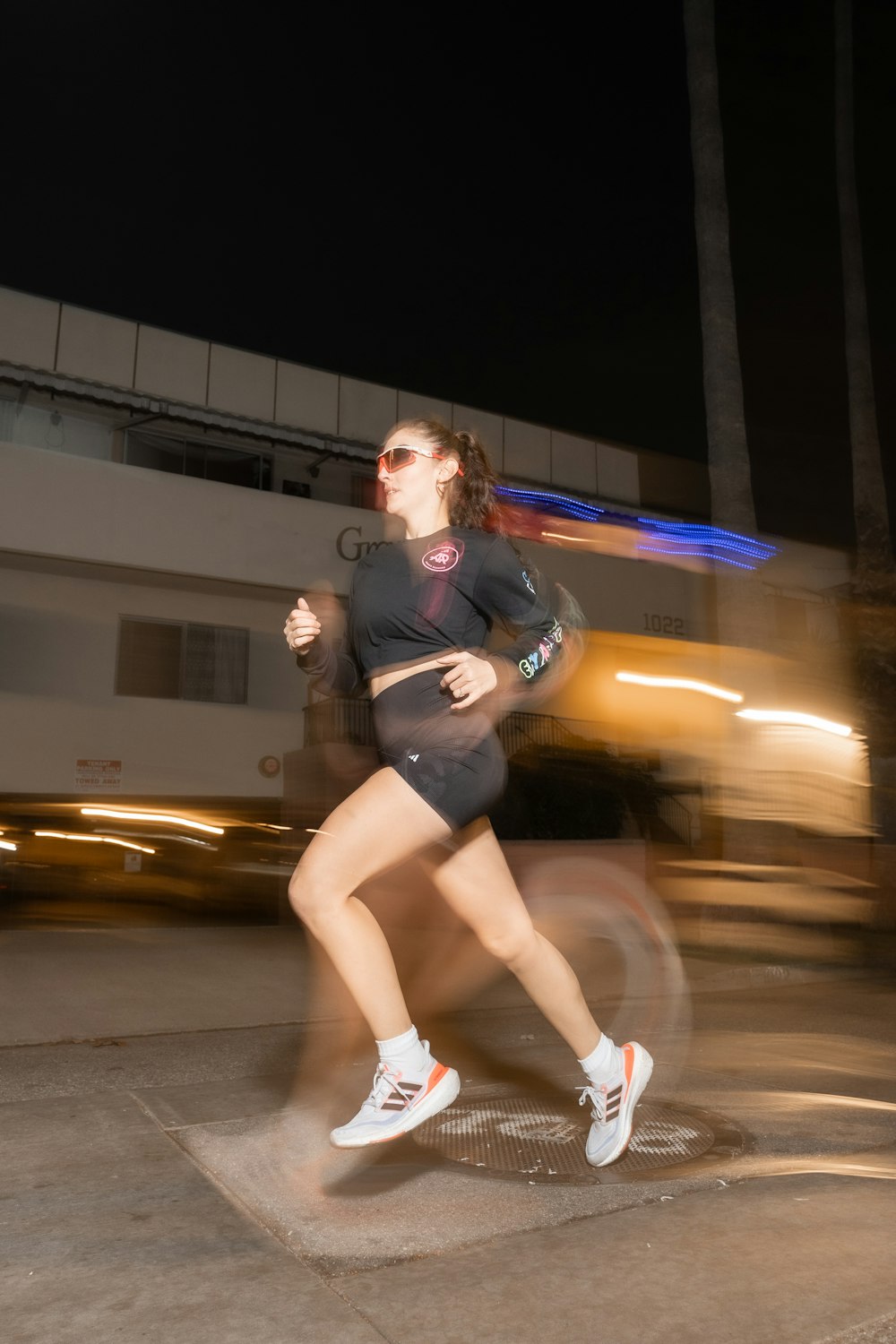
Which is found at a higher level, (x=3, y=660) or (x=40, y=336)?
(x=40, y=336)

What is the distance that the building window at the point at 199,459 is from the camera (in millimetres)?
15969

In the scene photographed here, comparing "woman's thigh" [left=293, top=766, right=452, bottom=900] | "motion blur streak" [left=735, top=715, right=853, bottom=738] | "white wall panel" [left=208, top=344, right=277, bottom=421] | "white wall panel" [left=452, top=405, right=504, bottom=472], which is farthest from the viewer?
"white wall panel" [left=452, top=405, right=504, bottom=472]

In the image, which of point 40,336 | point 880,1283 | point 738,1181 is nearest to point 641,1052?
point 738,1181

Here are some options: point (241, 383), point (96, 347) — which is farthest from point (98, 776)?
point (241, 383)

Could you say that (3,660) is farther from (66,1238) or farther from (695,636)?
(66,1238)

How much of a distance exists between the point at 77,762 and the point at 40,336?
597cm

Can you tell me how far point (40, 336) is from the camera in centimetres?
1467

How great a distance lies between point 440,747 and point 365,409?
15.7m

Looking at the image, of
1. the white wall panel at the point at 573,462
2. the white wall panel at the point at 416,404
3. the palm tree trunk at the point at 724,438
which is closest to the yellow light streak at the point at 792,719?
the palm tree trunk at the point at 724,438

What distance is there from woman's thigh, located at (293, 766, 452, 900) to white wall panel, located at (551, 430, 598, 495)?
709 inches

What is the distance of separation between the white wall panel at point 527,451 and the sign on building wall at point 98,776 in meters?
8.84

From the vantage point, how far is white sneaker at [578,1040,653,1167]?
2.62 metres

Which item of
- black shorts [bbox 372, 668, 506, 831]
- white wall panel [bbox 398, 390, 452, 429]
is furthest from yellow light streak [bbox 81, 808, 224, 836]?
black shorts [bbox 372, 668, 506, 831]

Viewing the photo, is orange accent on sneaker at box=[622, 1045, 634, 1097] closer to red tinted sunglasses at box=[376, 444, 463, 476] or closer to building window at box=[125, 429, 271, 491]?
red tinted sunglasses at box=[376, 444, 463, 476]
